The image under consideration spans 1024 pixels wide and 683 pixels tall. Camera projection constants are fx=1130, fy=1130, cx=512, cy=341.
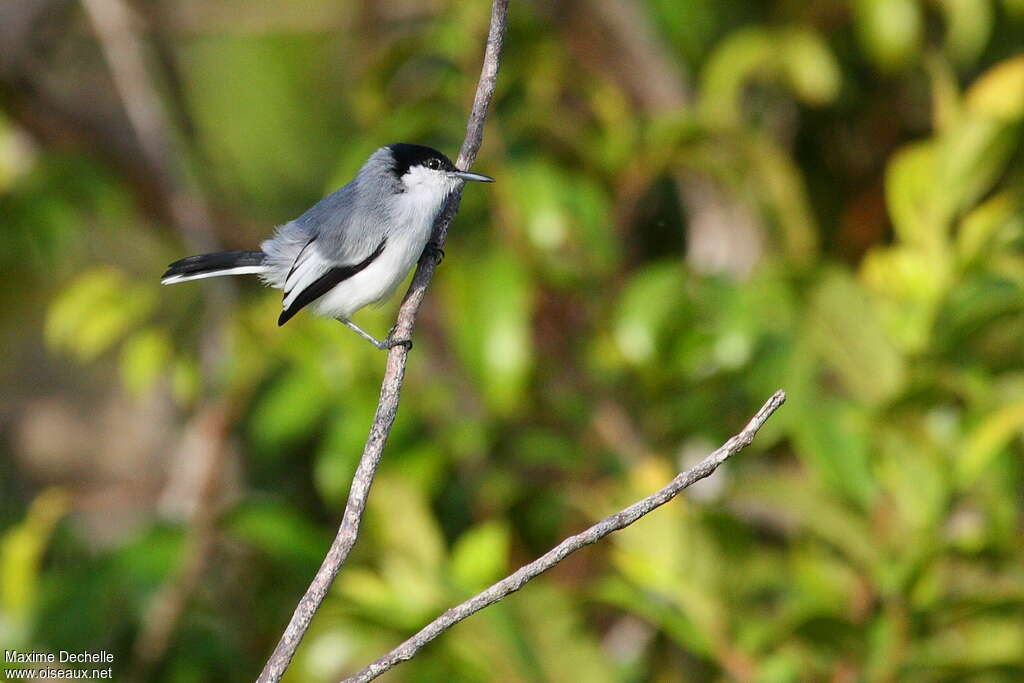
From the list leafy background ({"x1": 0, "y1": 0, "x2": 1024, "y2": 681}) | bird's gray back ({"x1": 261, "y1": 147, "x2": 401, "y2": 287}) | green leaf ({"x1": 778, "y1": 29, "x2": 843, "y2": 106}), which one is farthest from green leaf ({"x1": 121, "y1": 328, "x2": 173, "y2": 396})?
green leaf ({"x1": 778, "y1": 29, "x2": 843, "y2": 106})

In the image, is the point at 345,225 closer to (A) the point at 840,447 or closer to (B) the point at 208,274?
(B) the point at 208,274

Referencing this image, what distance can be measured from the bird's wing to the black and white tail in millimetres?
110

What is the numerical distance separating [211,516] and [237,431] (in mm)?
1209

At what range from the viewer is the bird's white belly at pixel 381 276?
244 centimetres

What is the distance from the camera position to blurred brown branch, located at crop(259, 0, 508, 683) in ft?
A: 4.57

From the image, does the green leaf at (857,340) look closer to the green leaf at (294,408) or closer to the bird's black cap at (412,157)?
the bird's black cap at (412,157)

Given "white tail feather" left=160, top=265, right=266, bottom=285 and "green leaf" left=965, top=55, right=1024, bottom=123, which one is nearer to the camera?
"white tail feather" left=160, top=265, right=266, bottom=285

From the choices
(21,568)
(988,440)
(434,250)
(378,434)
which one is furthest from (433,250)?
(21,568)

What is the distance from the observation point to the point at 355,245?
99.8 inches

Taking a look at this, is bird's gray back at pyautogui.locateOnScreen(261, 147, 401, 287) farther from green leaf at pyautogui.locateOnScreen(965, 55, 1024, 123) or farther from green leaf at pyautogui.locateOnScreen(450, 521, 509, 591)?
green leaf at pyautogui.locateOnScreen(965, 55, 1024, 123)

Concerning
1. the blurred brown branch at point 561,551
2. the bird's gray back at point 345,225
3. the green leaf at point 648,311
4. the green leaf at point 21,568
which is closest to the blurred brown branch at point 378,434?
the blurred brown branch at point 561,551

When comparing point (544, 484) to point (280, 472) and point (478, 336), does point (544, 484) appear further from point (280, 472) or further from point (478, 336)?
point (280, 472)

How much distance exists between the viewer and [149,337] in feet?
10.0

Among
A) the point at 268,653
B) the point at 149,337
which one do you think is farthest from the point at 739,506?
the point at 149,337
